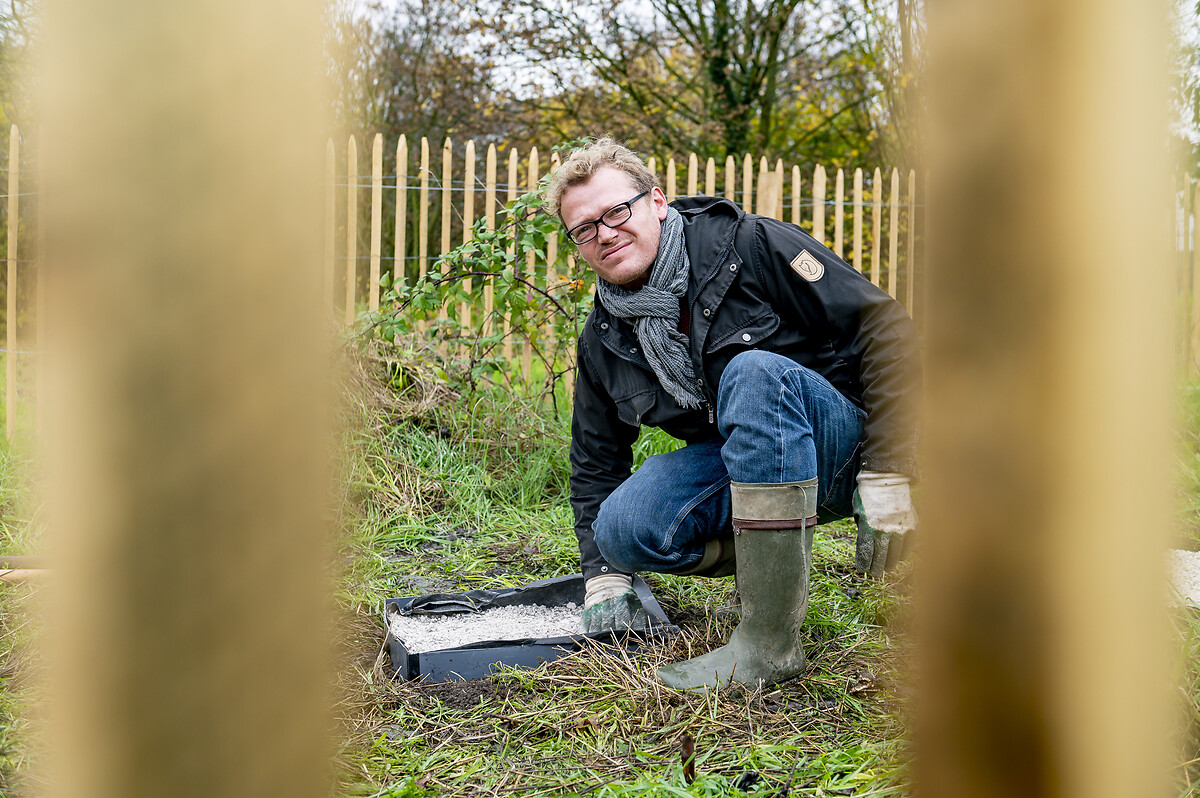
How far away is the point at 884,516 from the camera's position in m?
2.02

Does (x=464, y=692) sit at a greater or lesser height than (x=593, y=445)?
lesser

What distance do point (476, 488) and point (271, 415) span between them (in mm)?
3452

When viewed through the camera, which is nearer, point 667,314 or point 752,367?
point 752,367

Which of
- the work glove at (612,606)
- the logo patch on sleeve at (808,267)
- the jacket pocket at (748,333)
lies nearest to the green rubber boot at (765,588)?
the work glove at (612,606)

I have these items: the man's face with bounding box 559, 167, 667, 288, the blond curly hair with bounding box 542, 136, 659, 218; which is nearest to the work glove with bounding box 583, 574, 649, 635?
the man's face with bounding box 559, 167, 667, 288

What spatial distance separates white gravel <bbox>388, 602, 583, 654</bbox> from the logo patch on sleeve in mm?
1110

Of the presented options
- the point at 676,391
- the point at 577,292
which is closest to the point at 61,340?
the point at 676,391

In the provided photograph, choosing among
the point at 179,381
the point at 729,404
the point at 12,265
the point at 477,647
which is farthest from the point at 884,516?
the point at 12,265

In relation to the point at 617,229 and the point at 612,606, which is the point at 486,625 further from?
the point at 617,229

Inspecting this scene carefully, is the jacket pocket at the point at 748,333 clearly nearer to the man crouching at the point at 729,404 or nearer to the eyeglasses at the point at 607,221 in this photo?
the man crouching at the point at 729,404

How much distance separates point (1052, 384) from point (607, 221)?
1.97 metres

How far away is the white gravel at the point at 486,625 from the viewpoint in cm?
229

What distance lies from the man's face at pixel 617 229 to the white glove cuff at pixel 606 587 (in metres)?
0.81

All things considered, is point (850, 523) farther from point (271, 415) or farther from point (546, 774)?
point (271, 415)
